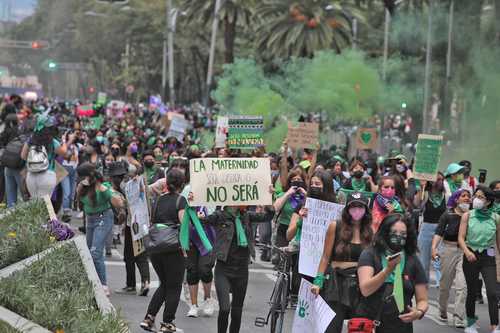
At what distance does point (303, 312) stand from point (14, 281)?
7.12 ft

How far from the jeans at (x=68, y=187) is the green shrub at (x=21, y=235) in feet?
19.8

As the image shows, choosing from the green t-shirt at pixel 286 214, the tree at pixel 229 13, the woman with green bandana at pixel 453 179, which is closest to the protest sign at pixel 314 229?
the green t-shirt at pixel 286 214

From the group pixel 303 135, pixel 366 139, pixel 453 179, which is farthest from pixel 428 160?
pixel 366 139

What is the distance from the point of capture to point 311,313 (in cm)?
818

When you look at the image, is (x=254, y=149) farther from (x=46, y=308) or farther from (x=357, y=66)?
(x=357, y=66)

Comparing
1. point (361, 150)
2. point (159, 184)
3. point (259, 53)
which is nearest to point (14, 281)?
point (159, 184)

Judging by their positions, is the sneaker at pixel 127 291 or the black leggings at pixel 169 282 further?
the sneaker at pixel 127 291

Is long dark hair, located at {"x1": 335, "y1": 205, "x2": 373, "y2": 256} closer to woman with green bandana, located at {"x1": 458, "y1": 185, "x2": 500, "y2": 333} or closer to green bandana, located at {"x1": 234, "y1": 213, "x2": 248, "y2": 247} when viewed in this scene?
green bandana, located at {"x1": 234, "y1": 213, "x2": 248, "y2": 247}

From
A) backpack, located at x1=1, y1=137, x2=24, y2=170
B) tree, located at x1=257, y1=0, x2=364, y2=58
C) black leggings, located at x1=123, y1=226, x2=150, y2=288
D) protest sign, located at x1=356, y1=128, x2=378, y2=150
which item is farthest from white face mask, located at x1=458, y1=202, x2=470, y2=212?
tree, located at x1=257, y1=0, x2=364, y2=58

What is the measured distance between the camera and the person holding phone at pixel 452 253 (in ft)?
39.0

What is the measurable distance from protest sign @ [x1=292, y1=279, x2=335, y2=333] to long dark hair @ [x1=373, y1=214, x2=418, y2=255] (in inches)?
32.4

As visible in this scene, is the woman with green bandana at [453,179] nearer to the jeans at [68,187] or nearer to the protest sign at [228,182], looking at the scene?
the protest sign at [228,182]

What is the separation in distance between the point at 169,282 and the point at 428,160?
5931 millimetres

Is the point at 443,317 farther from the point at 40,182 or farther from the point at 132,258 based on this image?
the point at 40,182
